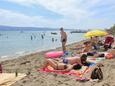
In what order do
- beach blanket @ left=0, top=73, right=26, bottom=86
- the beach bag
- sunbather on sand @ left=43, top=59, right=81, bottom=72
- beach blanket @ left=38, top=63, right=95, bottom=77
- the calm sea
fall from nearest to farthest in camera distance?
beach blanket @ left=0, top=73, right=26, bottom=86, the beach bag, beach blanket @ left=38, top=63, right=95, bottom=77, sunbather on sand @ left=43, top=59, right=81, bottom=72, the calm sea

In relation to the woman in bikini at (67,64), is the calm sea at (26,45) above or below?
below

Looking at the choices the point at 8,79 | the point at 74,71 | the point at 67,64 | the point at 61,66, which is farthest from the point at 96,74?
the point at 8,79

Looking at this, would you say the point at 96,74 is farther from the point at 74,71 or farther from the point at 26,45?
the point at 26,45

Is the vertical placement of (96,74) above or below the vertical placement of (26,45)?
above

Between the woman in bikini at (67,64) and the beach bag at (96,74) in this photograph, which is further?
the woman in bikini at (67,64)

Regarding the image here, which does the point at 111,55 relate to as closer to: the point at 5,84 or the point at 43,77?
the point at 43,77

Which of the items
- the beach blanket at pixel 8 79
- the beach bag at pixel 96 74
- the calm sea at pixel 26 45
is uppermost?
the beach bag at pixel 96 74

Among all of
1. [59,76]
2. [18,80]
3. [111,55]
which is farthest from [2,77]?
[111,55]

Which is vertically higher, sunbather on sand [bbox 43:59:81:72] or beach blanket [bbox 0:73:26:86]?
sunbather on sand [bbox 43:59:81:72]

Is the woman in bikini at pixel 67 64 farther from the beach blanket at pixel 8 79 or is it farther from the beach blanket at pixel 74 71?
the beach blanket at pixel 8 79

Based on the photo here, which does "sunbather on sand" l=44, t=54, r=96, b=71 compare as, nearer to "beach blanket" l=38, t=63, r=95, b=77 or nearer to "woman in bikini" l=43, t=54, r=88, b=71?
"woman in bikini" l=43, t=54, r=88, b=71

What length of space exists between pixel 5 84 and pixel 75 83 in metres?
2.28

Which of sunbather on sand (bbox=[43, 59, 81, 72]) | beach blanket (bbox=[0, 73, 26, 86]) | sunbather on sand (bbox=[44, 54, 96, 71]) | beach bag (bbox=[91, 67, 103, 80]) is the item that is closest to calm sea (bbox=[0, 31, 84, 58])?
sunbather on sand (bbox=[44, 54, 96, 71])

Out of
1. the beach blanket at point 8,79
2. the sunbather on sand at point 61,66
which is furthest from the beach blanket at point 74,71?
the beach blanket at point 8,79
